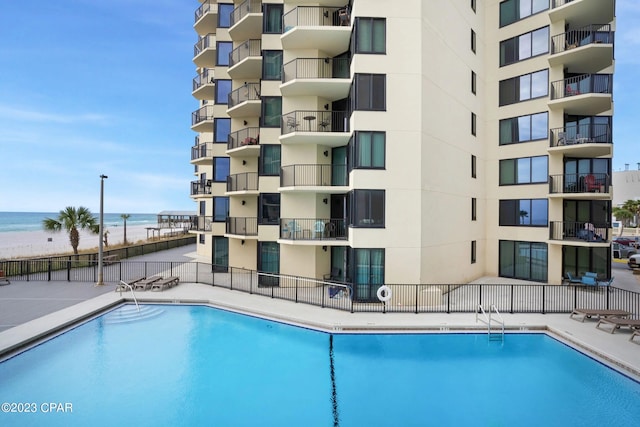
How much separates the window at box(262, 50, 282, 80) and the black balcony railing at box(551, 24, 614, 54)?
51.6ft

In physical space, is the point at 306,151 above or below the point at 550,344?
above

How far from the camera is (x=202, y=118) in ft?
97.3

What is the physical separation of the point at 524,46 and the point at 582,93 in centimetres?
444

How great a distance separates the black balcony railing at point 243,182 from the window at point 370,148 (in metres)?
8.41

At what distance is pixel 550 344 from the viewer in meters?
11.6

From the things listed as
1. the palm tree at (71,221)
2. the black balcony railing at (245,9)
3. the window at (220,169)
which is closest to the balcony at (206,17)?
the black balcony railing at (245,9)

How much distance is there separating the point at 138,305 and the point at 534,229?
2185 centimetres

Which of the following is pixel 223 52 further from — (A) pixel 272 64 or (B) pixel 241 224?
(B) pixel 241 224

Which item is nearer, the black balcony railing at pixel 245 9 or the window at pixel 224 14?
the black balcony railing at pixel 245 9

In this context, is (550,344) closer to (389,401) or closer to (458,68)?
(389,401)

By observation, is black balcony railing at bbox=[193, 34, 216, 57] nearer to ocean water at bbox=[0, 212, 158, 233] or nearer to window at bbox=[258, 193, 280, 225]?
window at bbox=[258, 193, 280, 225]

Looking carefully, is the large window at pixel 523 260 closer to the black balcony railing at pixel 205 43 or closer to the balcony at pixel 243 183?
the balcony at pixel 243 183

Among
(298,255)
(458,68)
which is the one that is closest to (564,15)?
(458,68)

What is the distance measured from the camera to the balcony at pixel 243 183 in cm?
2144
